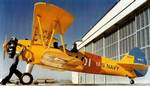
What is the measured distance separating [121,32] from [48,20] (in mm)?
10802

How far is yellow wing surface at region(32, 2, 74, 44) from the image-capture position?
12023 mm

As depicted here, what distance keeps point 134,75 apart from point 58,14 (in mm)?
5543

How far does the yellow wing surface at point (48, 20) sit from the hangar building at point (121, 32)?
5.48m

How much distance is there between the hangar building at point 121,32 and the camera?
17.7 metres

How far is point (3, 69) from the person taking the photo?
13734 mm

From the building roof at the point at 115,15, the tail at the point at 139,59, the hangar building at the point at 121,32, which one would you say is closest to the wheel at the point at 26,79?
the tail at the point at 139,59

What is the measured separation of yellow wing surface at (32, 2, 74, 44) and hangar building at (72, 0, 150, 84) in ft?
18.0

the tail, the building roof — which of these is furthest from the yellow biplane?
the building roof

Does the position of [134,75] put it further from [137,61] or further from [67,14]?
[67,14]

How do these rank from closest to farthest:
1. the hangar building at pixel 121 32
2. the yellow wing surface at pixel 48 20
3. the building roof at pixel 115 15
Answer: the yellow wing surface at pixel 48 20 → the hangar building at pixel 121 32 → the building roof at pixel 115 15

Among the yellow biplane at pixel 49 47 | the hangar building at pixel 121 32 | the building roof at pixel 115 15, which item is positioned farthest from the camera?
the building roof at pixel 115 15

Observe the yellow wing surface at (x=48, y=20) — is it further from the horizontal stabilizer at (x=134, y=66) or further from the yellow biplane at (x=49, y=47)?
the horizontal stabilizer at (x=134, y=66)

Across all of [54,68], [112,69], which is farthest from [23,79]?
[112,69]

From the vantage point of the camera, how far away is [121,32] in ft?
75.6
